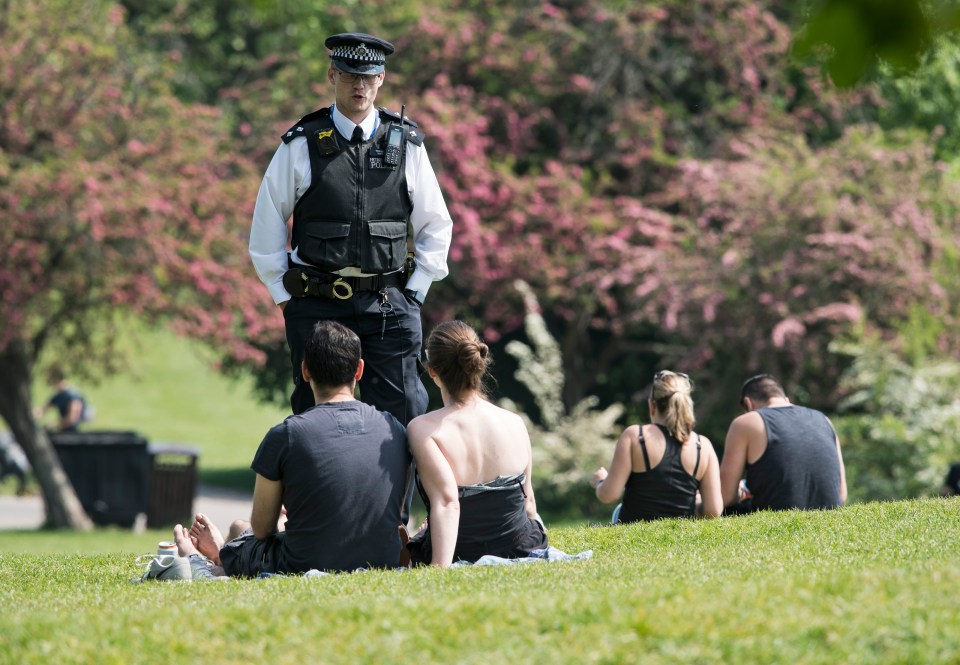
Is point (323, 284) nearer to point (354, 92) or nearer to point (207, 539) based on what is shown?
point (354, 92)

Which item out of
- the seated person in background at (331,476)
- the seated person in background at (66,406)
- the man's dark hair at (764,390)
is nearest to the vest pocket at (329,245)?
the seated person in background at (331,476)

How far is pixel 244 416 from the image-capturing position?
3291 centimetres

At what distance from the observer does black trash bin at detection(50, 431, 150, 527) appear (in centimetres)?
1666

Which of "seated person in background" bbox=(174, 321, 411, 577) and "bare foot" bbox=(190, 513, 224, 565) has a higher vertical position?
"seated person in background" bbox=(174, 321, 411, 577)

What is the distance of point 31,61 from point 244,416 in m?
18.6

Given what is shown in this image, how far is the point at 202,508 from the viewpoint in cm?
1900

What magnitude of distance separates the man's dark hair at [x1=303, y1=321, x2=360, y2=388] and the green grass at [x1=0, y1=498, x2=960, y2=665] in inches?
34.7

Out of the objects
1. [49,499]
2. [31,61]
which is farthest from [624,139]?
[49,499]

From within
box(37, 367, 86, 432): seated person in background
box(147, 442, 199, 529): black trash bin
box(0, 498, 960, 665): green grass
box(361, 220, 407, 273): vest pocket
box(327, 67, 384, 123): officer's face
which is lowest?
box(147, 442, 199, 529): black trash bin

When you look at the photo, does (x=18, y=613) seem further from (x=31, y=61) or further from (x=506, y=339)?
(x=506, y=339)

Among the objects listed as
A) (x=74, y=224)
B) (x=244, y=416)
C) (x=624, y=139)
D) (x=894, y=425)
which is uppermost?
(x=624, y=139)

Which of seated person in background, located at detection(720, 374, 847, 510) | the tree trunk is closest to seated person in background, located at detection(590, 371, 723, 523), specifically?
seated person in background, located at detection(720, 374, 847, 510)

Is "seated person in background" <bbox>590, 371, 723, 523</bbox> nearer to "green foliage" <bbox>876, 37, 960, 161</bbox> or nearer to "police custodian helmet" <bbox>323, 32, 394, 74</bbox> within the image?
"police custodian helmet" <bbox>323, 32, 394, 74</bbox>

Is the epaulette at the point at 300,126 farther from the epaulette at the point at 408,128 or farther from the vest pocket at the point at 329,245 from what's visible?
the vest pocket at the point at 329,245
